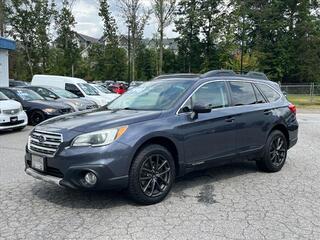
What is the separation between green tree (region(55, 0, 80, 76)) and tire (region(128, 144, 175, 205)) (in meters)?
38.9

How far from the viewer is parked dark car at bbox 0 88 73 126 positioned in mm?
13828

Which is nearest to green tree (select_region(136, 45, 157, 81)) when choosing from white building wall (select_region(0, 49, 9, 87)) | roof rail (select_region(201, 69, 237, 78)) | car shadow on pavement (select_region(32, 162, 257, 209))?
white building wall (select_region(0, 49, 9, 87))

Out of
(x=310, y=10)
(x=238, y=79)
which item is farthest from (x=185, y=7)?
(x=238, y=79)

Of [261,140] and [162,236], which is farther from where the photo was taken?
[261,140]

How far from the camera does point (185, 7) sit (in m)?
54.7

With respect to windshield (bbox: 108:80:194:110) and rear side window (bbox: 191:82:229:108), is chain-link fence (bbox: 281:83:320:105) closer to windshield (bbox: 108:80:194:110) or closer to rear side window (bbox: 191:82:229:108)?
rear side window (bbox: 191:82:229:108)

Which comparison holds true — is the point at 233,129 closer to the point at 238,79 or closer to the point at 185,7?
the point at 238,79

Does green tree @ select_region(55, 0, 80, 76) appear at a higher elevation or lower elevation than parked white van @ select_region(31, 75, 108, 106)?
higher

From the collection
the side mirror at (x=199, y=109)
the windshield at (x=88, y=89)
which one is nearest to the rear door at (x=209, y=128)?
the side mirror at (x=199, y=109)

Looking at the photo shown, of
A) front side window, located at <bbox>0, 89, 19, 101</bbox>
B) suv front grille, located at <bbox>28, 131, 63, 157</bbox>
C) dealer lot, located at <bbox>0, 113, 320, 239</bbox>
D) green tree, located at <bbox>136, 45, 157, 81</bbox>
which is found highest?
green tree, located at <bbox>136, 45, 157, 81</bbox>

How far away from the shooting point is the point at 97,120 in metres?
5.08

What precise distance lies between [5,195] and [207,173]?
3.31 meters

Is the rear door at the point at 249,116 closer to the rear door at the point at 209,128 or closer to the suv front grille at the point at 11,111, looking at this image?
the rear door at the point at 209,128

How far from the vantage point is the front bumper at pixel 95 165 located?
4625 mm
